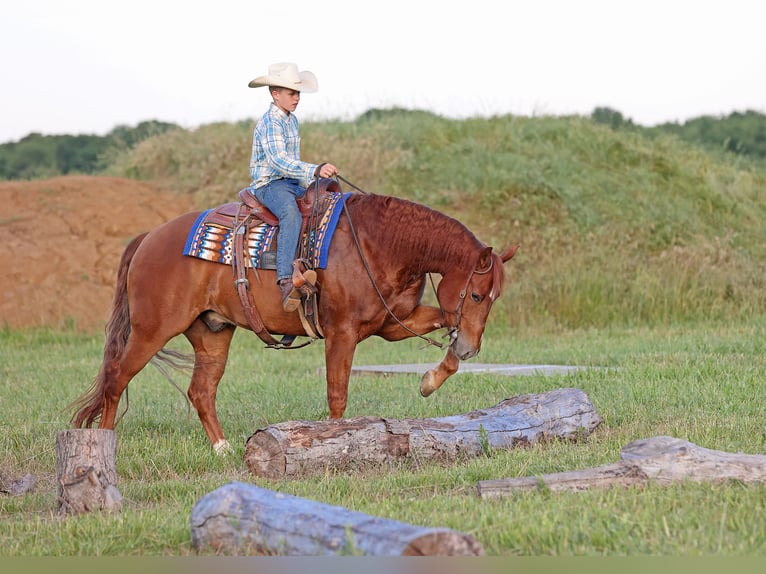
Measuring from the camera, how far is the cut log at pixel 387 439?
6.75m

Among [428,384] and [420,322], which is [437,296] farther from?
[428,384]

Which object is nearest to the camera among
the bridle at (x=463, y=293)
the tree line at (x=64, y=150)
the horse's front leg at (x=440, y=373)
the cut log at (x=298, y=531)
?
the cut log at (x=298, y=531)

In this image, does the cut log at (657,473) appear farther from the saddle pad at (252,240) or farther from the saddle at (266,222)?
the saddle pad at (252,240)

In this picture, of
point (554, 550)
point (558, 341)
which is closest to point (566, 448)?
point (554, 550)

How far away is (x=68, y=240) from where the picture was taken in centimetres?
2030

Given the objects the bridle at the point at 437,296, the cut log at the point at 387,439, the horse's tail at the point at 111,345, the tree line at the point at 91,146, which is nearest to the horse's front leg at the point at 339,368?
the bridle at the point at 437,296

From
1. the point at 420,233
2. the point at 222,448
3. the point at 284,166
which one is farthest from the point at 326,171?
the point at 222,448

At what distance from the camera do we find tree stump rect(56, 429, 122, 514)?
6.00m

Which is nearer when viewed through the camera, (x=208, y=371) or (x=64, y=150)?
(x=208, y=371)

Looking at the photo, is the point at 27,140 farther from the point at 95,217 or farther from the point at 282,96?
the point at 282,96

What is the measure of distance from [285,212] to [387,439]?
2.02m

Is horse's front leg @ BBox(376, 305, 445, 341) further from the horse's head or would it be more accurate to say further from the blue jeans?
the blue jeans

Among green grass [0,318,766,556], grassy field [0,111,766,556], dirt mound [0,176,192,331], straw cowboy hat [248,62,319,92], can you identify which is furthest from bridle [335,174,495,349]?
dirt mound [0,176,192,331]

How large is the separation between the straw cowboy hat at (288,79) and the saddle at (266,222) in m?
0.77
